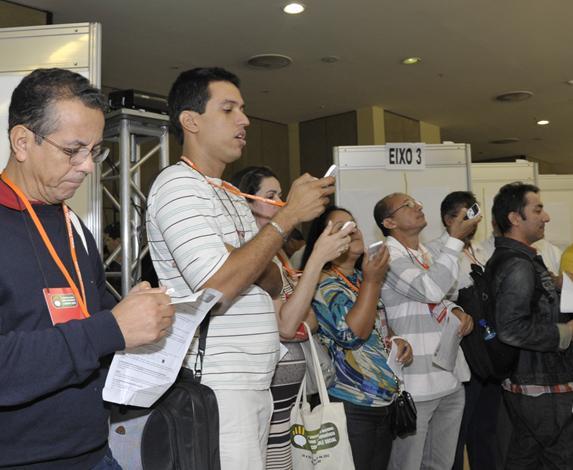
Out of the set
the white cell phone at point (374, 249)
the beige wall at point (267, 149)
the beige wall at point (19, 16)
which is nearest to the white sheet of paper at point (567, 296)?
the white cell phone at point (374, 249)

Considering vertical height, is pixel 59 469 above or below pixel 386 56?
below

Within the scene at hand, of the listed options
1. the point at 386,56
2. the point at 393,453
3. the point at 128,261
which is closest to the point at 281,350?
the point at 393,453

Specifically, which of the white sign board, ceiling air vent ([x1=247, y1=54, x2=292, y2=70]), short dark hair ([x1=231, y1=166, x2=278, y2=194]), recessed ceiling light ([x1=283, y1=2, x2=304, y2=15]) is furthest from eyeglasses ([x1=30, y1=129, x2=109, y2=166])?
ceiling air vent ([x1=247, y1=54, x2=292, y2=70])

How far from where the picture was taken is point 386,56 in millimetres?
6637

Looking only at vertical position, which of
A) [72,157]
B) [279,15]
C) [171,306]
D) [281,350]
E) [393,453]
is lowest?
[393,453]

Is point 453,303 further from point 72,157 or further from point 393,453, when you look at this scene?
point 72,157

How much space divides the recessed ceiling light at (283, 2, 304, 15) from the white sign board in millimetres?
1497

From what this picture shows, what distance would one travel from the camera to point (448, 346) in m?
2.73

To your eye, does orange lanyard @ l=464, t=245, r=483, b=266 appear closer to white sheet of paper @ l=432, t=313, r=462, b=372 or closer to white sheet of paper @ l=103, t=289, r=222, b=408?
white sheet of paper @ l=432, t=313, r=462, b=372

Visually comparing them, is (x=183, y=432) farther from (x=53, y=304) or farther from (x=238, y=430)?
(x=53, y=304)

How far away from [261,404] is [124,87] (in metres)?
6.67

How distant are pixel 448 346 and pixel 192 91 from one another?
1.71m

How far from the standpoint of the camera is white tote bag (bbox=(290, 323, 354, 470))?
190 centimetres

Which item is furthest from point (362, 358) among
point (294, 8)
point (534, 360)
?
point (294, 8)
